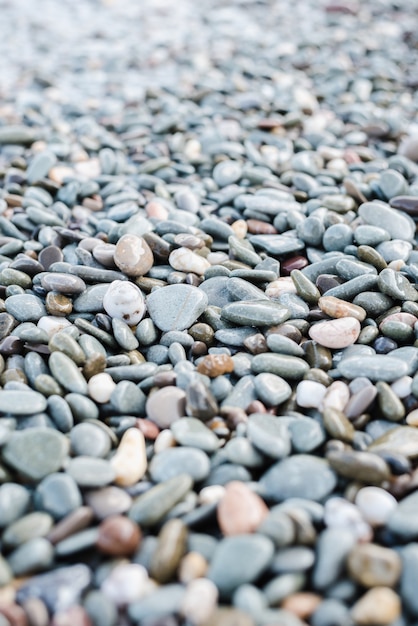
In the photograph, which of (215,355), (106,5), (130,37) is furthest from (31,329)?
(106,5)

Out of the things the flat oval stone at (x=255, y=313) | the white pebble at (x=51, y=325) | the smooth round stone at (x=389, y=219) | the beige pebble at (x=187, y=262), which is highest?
the smooth round stone at (x=389, y=219)

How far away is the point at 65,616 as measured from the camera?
0.82 metres

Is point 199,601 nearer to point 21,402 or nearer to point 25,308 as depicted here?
point 21,402

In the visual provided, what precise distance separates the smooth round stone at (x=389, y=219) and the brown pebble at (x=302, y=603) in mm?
1063

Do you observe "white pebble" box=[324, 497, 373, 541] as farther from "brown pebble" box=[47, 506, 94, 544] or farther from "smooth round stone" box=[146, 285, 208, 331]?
"smooth round stone" box=[146, 285, 208, 331]

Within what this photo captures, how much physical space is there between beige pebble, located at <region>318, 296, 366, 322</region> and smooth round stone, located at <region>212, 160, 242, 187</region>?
75cm

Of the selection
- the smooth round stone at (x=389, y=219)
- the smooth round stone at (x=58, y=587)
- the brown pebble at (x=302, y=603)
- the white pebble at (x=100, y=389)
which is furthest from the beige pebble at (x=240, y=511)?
the smooth round stone at (x=389, y=219)

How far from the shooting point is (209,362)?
1239mm

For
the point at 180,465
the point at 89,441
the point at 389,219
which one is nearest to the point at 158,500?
the point at 180,465

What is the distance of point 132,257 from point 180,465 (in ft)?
2.02

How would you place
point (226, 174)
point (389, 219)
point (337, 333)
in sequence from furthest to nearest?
point (226, 174)
point (389, 219)
point (337, 333)

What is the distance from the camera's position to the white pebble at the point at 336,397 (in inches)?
45.4

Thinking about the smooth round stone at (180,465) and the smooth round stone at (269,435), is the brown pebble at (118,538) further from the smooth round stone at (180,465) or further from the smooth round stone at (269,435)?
the smooth round stone at (269,435)

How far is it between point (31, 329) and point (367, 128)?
5.36 feet
